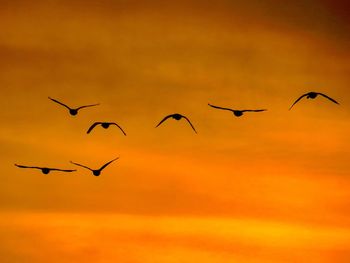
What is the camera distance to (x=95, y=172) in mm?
98688

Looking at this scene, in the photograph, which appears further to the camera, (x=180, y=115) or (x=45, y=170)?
(x=45, y=170)

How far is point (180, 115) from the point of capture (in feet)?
286

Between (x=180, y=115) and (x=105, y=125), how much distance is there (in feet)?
26.0

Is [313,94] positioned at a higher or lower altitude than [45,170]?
higher

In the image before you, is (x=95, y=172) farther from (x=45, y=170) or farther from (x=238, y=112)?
(x=238, y=112)

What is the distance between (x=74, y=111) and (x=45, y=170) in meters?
5.60

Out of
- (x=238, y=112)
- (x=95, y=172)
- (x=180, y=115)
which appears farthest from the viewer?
(x=95, y=172)

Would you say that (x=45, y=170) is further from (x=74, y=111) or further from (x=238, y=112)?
(x=238, y=112)

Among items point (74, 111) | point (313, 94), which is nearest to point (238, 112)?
point (313, 94)

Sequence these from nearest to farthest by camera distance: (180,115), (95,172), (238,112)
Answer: (180,115)
(238,112)
(95,172)

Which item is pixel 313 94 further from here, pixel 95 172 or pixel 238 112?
pixel 95 172

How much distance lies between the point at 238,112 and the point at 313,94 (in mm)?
5563

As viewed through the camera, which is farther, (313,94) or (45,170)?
(45,170)

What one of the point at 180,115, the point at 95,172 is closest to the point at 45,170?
the point at 95,172
